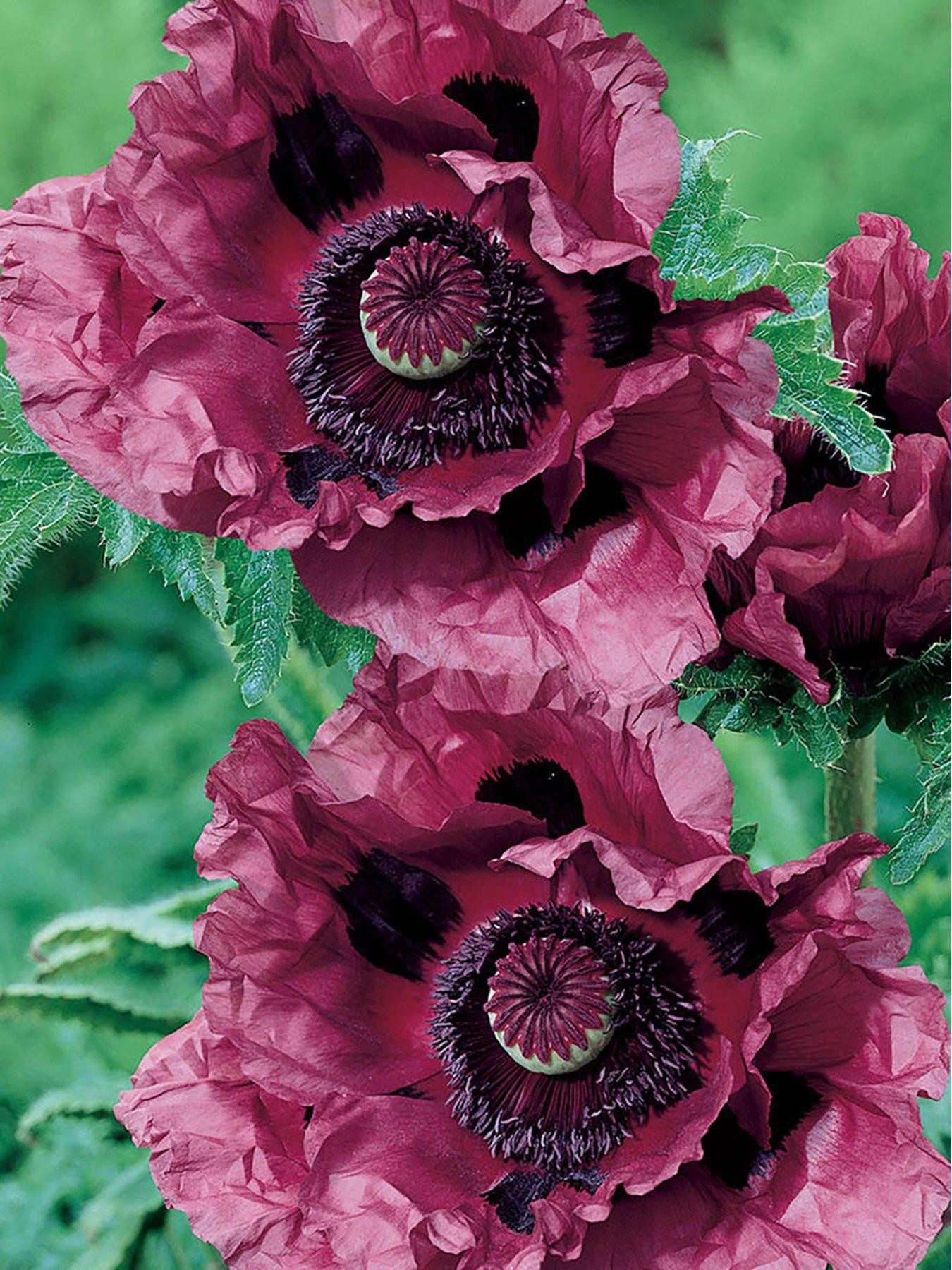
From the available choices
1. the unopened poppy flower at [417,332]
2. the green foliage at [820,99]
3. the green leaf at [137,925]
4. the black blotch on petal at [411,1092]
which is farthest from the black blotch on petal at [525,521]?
the green foliage at [820,99]

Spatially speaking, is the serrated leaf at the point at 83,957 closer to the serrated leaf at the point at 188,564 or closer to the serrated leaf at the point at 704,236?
the serrated leaf at the point at 188,564

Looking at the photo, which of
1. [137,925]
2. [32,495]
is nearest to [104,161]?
[137,925]

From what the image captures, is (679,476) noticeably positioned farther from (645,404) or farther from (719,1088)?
(719,1088)

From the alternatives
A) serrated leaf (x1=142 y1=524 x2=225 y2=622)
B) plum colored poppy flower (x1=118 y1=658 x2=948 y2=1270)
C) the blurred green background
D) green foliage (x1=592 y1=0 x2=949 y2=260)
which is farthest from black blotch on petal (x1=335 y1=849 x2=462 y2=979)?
green foliage (x1=592 y1=0 x2=949 y2=260)

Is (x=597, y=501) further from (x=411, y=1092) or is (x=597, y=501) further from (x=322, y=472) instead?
(x=411, y=1092)

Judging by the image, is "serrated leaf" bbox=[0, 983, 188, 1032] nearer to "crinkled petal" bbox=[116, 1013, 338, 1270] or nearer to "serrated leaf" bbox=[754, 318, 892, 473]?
"crinkled petal" bbox=[116, 1013, 338, 1270]
